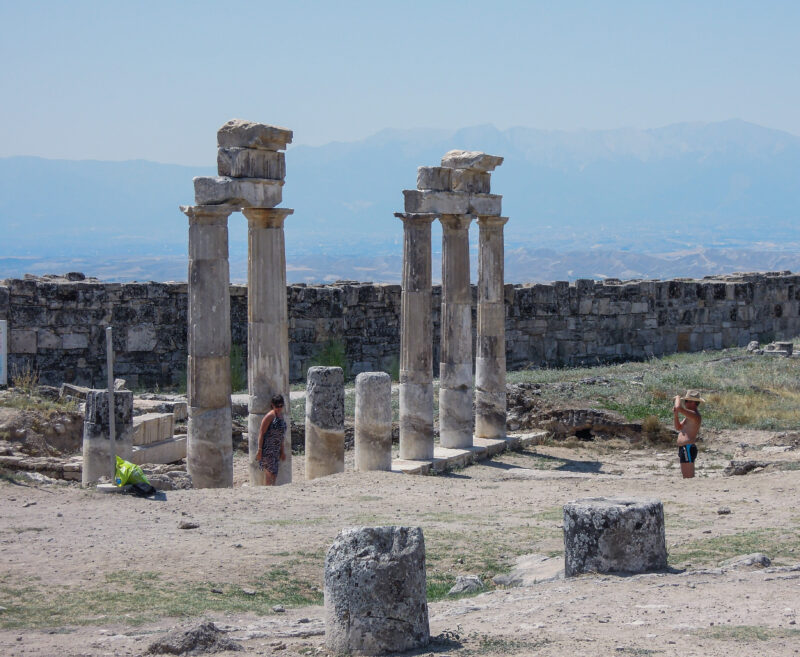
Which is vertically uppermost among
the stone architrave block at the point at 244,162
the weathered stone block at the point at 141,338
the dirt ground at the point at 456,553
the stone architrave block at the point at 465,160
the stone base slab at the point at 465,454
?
the stone architrave block at the point at 465,160

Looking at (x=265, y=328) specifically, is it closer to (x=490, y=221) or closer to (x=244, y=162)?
(x=244, y=162)

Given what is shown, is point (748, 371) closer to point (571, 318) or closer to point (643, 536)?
point (571, 318)

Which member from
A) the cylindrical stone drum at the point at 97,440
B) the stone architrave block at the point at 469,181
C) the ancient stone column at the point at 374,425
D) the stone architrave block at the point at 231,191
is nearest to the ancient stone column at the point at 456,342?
the stone architrave block at the point at 469,181

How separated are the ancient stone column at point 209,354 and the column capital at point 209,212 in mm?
12

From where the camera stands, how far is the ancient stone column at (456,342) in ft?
66.0

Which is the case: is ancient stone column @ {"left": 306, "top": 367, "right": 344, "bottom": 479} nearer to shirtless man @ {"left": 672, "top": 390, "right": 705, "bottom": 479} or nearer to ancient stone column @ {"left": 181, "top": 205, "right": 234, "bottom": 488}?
ancient stone column @ {"left": 181, "top": 205, "right": 234, "bottom": 488}

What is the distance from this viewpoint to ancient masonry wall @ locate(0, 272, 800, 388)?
26.6 meters

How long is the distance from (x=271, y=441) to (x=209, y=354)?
4.37ft

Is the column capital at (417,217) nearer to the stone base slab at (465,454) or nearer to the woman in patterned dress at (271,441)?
the stone base slab at (465,454)

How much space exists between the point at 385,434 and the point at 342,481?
75.5 inches

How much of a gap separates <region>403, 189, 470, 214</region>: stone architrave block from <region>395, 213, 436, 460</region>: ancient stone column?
0.48 ft

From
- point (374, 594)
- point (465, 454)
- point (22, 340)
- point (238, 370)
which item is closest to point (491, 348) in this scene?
point (465, 454)

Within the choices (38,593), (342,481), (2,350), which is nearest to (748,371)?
(342,481)

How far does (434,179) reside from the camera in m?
19.5
